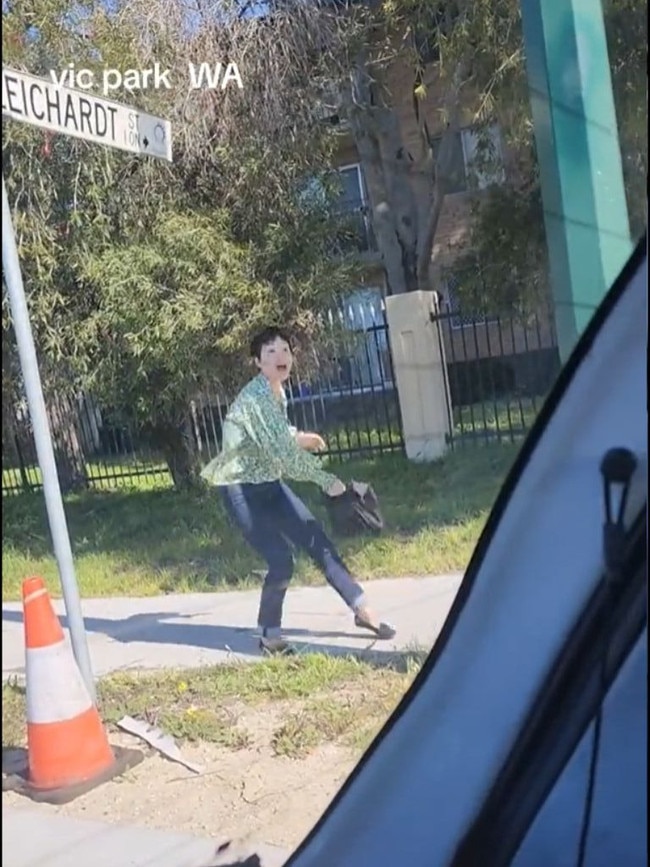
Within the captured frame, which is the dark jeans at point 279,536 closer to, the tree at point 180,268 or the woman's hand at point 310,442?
the woman's hand at point 310,442

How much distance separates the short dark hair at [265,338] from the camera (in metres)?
5.03

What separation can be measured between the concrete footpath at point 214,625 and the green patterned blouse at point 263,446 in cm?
51

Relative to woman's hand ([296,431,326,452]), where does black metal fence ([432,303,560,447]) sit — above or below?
above

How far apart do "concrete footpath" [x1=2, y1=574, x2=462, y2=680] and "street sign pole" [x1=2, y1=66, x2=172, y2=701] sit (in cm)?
18

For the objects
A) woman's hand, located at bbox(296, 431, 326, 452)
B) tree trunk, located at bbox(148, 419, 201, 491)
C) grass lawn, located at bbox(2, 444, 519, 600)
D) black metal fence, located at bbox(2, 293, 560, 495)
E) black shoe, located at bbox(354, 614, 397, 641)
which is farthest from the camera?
tree trunk, located at bbox(148, 419, 201, 491)

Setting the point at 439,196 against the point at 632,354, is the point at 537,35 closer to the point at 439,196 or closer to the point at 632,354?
the point at 632,354

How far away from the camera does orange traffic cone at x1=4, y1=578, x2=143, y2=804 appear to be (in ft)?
9.79

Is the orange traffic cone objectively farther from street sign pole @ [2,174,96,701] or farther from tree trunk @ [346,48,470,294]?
tree trunk @ [346,48,470,294]

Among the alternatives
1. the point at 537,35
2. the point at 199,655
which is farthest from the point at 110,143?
the point at 199,655

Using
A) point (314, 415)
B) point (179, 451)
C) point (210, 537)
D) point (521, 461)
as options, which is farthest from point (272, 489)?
point (521, 461)

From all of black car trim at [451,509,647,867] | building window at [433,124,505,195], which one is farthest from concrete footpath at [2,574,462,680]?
black car trim at [451,509,647,867]

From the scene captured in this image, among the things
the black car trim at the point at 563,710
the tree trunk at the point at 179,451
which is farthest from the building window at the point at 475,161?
the black car trim at the point at 563,710

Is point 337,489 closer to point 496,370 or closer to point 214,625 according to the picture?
point 214,625

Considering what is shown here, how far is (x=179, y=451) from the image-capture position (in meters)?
5.68
